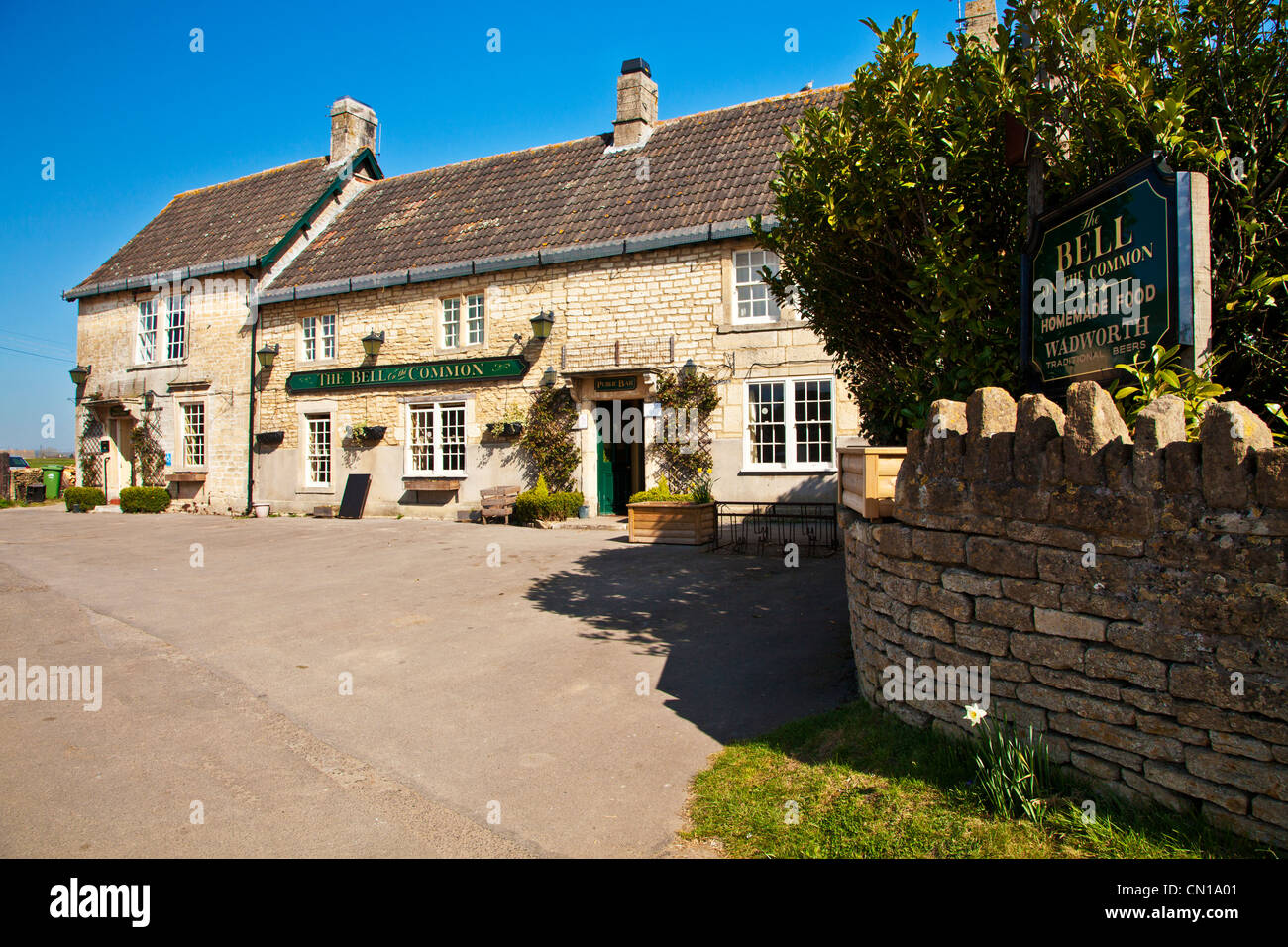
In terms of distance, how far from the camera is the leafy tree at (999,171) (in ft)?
14.2

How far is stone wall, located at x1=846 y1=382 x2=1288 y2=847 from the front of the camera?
307 cm

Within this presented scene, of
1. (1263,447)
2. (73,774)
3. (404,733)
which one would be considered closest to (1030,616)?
(1263,447)

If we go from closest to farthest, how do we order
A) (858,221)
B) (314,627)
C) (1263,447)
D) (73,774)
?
(1263,447) → (73,774) → (858,221) → (314,627)

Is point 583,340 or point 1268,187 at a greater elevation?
point 583,340

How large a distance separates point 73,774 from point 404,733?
1.82m

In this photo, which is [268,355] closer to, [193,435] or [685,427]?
[193,435]

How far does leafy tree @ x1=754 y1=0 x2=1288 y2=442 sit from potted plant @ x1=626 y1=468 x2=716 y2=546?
585cm

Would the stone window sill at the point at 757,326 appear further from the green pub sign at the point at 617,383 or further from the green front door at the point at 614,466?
the green front door at the point at 614,466

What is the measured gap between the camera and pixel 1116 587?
11.6 ft

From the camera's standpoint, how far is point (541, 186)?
18906 mm

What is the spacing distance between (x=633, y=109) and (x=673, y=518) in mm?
11139

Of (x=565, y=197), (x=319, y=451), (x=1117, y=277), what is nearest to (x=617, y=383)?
(x=565, y=197)

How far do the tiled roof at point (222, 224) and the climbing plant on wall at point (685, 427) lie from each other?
12.6 metres

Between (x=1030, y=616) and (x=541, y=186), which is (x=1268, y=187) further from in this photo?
(x=541, y=186)
